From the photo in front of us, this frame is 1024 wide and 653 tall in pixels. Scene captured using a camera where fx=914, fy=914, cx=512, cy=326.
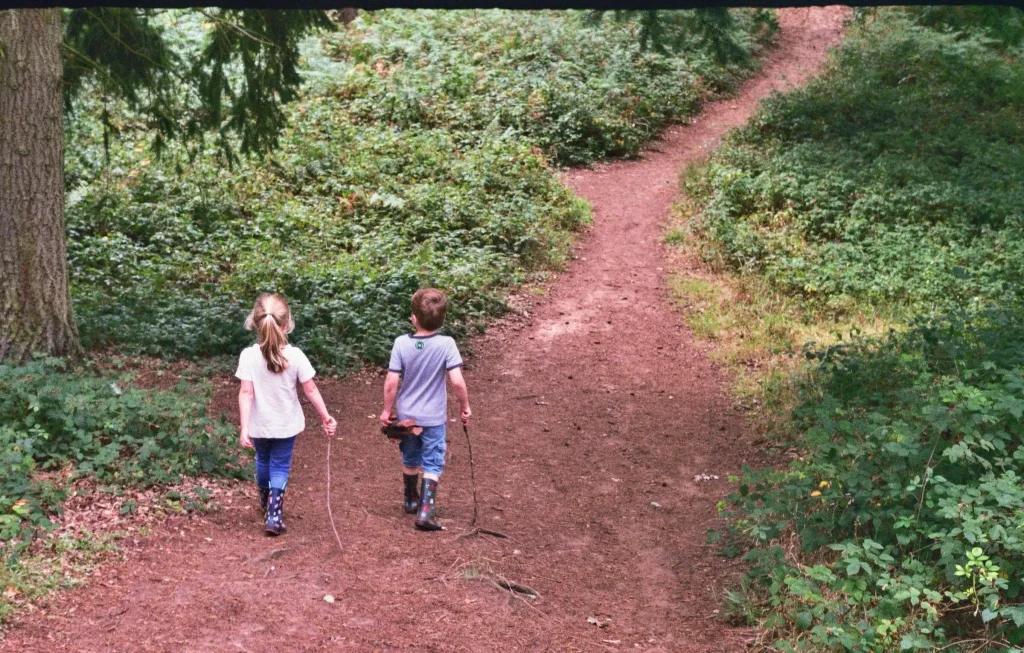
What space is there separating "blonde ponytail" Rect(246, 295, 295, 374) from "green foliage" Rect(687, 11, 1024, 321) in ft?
17.8

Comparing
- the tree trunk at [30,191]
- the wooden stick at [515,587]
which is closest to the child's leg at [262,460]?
the wooden stick at [515,587]

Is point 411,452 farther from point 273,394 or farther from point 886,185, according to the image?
point 886,185

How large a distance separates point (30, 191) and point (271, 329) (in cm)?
385

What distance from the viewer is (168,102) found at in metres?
9.84

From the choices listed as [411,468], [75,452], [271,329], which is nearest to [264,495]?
[411,468]

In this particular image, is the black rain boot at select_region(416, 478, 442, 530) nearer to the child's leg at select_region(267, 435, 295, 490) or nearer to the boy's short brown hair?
the child's leg at select_region(267, 435, 295, 490)

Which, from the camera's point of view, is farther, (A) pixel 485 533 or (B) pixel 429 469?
(A) pixel 485 533

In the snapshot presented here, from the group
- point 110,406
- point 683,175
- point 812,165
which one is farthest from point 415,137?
point 110,406

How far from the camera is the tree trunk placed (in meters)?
7.88

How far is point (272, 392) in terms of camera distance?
18.7ft

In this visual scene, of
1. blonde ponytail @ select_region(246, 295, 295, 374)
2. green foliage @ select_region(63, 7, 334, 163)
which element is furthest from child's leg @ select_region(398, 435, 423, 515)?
green foliage @ select_region(63, 7, 334, 163)

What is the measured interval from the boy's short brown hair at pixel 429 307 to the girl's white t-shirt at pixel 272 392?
30.3 inches

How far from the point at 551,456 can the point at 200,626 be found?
4.27 metres

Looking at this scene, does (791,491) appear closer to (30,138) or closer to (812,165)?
(30,138)
